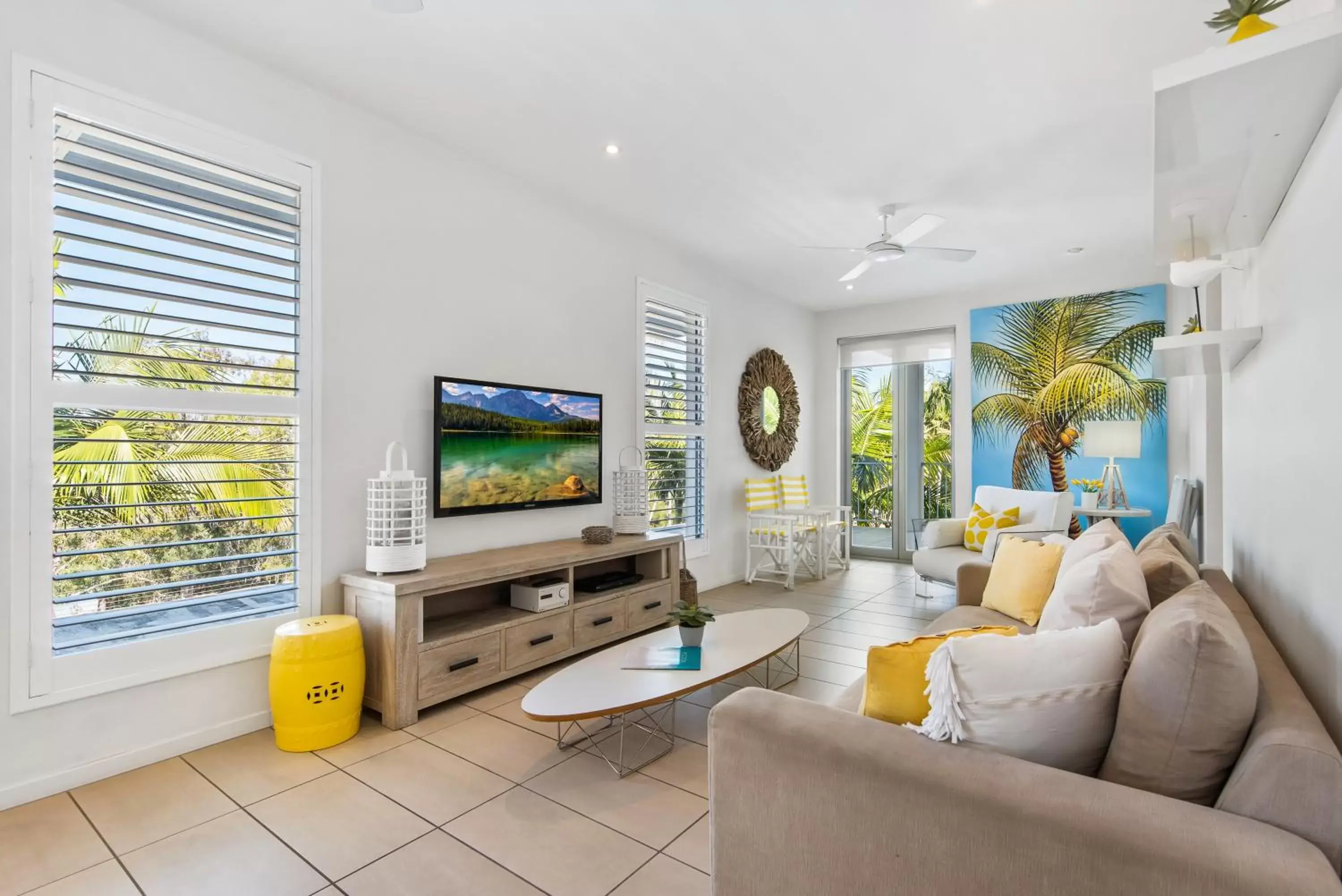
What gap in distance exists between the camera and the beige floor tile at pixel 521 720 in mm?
2721

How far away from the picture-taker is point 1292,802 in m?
0.95

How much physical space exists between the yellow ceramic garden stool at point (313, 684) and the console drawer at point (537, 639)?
725 millimetres

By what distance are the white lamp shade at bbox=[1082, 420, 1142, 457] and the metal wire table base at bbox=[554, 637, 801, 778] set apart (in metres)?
3.49

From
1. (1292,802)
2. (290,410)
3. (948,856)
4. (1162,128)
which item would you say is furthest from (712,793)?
(290,410)

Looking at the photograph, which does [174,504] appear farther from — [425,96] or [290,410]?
[425,96]

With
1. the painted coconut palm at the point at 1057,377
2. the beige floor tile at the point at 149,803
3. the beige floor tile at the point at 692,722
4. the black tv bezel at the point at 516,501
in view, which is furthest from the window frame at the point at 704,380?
the beige floor tile at the point at 149,803

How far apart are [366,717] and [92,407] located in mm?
1610

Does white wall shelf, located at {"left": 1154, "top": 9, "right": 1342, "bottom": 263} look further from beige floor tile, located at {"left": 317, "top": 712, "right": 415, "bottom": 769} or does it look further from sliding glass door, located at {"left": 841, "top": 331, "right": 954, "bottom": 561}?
sliding glass door, located at {"left": 841, "top": 331, "right": 954, "bottom": 561}

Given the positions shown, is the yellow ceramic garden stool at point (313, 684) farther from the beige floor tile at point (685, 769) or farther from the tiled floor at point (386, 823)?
the beige floor tile at point (685, 769)

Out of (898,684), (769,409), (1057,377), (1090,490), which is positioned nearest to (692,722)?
(898,684)

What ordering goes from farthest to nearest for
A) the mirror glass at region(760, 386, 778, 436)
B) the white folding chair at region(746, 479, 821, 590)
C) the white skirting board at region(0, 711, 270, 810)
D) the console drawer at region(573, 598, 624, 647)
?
1. the mirror glass at region(760, 386, 778, 436)
2. the white folding chair at region(746, 479, 821, 590)
3. the console drawer at region(573, 598, 624, 647)
4. the white skirting board at region(0, 711, 270, 810)

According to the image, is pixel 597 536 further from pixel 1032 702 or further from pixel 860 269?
pixel 1032 702

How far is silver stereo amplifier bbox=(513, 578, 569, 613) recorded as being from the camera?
11.1 feet

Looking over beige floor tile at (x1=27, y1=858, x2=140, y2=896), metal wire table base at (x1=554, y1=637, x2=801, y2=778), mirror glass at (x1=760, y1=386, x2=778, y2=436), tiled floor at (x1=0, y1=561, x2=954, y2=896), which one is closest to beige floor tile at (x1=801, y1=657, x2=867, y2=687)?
metal wire table base at (x1=554, y1=637, x2=801, y2=778)
